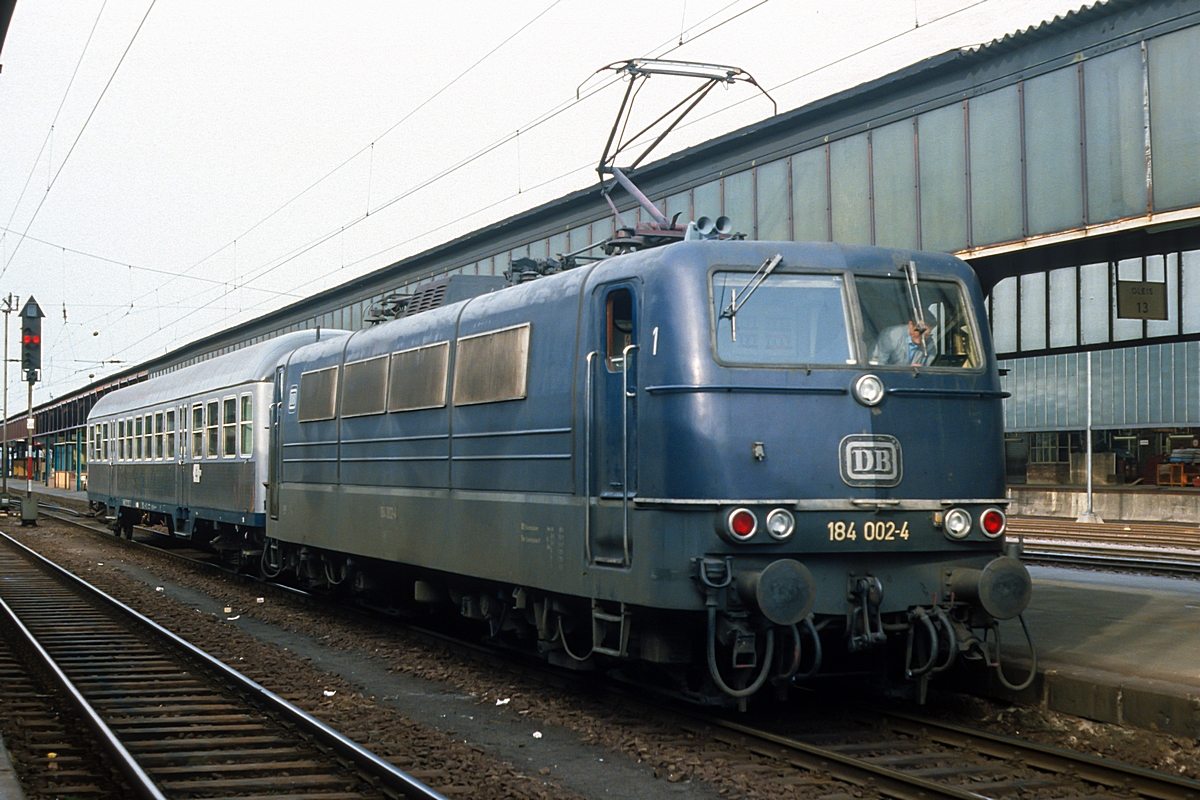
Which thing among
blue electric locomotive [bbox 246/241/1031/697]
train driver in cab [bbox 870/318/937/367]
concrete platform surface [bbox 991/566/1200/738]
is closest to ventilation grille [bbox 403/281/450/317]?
blue electric locomotive [bbox 246/241/1031/697]

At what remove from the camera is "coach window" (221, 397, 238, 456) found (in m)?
19.6

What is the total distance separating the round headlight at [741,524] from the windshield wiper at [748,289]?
1175mm

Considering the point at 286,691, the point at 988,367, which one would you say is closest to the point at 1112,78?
the point at 988,367

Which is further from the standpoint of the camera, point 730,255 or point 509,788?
point 730,255

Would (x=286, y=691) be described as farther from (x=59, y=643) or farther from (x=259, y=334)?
(x=259, y=334)

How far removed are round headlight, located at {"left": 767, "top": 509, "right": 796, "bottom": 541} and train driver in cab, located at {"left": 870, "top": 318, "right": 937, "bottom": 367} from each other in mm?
1297

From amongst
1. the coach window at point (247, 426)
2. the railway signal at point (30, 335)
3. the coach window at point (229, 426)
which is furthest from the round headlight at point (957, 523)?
the railway signal at point (30, 335)

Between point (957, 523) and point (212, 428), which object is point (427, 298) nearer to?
point (957, 523)

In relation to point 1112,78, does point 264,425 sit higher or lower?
lower

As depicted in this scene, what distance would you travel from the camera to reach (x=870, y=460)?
318 inches

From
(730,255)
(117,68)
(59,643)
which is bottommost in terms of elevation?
(59,643)

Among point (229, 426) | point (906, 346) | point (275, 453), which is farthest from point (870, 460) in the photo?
point (229, 426)

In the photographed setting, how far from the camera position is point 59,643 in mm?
13086

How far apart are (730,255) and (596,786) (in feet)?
11.6
